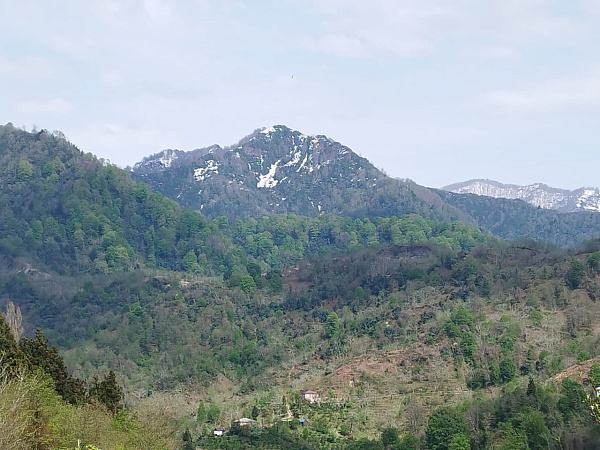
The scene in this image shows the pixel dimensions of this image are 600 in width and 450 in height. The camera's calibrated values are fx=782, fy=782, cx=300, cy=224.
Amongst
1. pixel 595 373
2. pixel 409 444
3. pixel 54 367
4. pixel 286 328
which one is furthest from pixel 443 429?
pixel 286 328

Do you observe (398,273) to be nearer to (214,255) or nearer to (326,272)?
(326,272)

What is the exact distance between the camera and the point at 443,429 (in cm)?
5606

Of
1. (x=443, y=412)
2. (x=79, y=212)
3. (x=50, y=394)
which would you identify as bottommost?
(x=443, y=412)

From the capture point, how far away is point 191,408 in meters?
79.1

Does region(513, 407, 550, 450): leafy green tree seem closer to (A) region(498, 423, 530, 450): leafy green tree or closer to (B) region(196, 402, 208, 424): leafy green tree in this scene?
(A) region(498, 423, 530, 450): leafy green tree

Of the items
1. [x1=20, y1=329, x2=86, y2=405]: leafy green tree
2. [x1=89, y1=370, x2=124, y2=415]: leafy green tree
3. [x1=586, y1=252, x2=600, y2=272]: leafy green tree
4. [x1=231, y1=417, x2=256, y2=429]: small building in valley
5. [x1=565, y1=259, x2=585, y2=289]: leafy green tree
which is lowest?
[x1=231, y1=417, x2=256, y2=429]: small building in valley

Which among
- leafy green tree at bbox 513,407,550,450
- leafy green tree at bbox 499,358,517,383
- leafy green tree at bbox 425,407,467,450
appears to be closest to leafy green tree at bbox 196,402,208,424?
leafy green tree at bbox 425,407,467,450

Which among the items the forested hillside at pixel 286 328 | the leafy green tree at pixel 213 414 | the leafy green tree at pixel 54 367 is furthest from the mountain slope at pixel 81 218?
the leafy green tree at pixel 54 367

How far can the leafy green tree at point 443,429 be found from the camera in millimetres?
55906

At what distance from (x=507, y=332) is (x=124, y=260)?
8100 centimetres

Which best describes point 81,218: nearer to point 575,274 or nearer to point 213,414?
point 213,414

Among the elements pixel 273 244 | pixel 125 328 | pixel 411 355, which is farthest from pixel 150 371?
pixel 273 244

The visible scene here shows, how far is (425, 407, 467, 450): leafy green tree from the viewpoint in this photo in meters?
55.9

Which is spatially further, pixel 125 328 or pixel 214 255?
pixel 214 255
